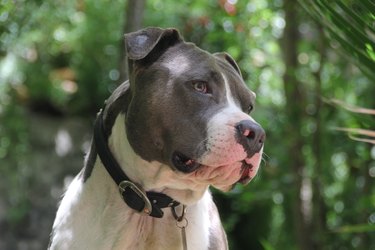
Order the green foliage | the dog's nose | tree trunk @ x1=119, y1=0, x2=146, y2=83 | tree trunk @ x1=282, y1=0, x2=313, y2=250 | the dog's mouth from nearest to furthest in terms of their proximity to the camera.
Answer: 1. the green foliage
2. the dog's nose
3. the dog's mouth
4. tree trunk @ x1=119, y1=0, x2=146, y2=83
5. tree trunk @ x1=282, y1=0, x2=313, y2=250

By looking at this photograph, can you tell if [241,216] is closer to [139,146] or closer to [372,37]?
[139,146]

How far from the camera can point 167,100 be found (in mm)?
2547

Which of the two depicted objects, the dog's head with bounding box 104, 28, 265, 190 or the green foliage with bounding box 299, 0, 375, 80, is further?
the dog's head with bounding box 104, 28, 265, 190

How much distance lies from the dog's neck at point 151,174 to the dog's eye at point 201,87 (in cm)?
27

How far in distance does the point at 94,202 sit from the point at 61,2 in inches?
109

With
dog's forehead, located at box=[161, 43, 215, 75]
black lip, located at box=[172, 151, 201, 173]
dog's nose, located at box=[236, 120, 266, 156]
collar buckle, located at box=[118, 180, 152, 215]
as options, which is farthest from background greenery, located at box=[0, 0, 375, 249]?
dog's nose, located at box=[236, 120, 266, 156]

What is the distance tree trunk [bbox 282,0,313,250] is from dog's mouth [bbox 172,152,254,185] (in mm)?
2804

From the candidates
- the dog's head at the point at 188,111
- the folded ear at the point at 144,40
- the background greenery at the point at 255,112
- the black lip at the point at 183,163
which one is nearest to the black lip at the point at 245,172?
the dog's head at the point at 188,111

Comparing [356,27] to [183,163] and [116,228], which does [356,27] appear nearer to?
[183,163]

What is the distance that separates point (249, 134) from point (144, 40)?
54cm

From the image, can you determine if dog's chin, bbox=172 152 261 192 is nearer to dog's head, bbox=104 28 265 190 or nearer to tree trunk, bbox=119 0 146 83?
dog's head, bbox=104 28 265 190

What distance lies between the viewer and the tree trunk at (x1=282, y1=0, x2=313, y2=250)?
17.7ft

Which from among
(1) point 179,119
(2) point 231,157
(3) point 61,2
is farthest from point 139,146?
(3) point 61,2

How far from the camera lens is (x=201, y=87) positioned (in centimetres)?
256
